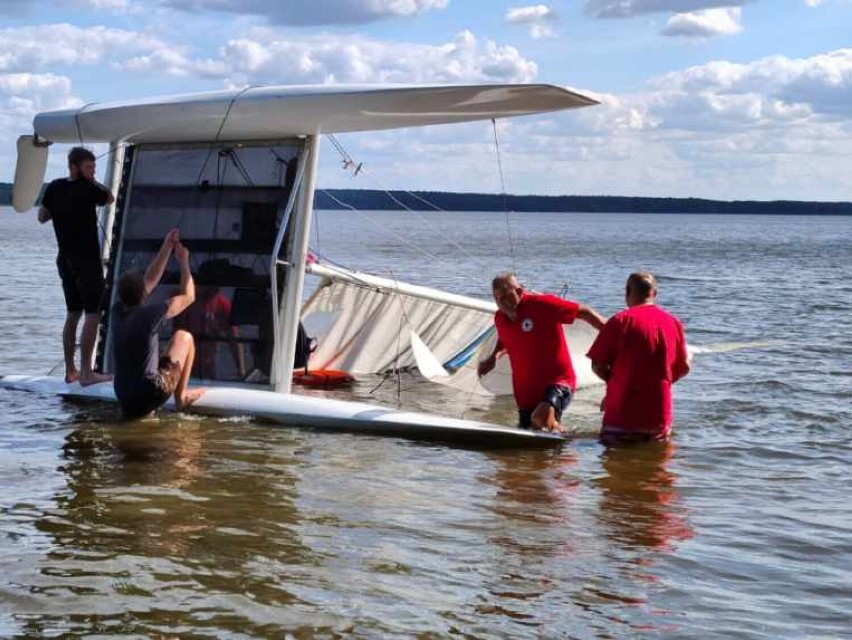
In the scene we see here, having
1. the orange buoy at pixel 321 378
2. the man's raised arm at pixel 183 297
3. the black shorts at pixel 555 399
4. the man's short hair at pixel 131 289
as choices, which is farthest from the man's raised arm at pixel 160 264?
the orange buoy at pixel 321 378

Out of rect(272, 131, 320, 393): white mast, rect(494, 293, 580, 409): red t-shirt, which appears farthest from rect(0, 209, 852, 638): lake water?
rect(272, 131, 320, 393): white mast

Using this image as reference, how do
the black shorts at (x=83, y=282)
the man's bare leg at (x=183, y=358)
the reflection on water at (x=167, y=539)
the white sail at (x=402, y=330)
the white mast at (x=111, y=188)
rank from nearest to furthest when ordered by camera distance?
the reflection on water at (x=167, y=539) → the man's bare leg at (x=183, y=358) → the black shorts at (x=83, y=282) → the white mast at (x=111, y=188) → the white sail at (x=402, y=330)

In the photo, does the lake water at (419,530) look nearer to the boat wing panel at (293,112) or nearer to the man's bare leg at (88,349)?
the man's bare leg at (88,349)

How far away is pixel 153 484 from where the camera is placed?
25.5ft

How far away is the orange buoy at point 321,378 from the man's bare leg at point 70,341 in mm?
2498

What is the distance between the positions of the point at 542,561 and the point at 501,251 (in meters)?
58.3

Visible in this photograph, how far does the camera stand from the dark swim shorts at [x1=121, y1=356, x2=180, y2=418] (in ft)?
30.4

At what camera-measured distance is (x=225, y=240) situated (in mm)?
10625

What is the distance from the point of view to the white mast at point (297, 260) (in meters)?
10.2

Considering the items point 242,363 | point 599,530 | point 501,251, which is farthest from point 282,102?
point 501,251

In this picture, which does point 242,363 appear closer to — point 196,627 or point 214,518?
point 214,518

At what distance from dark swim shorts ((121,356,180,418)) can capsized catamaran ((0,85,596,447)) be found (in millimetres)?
586

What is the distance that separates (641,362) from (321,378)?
4.80 m

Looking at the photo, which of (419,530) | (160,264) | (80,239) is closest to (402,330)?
(80,239)
